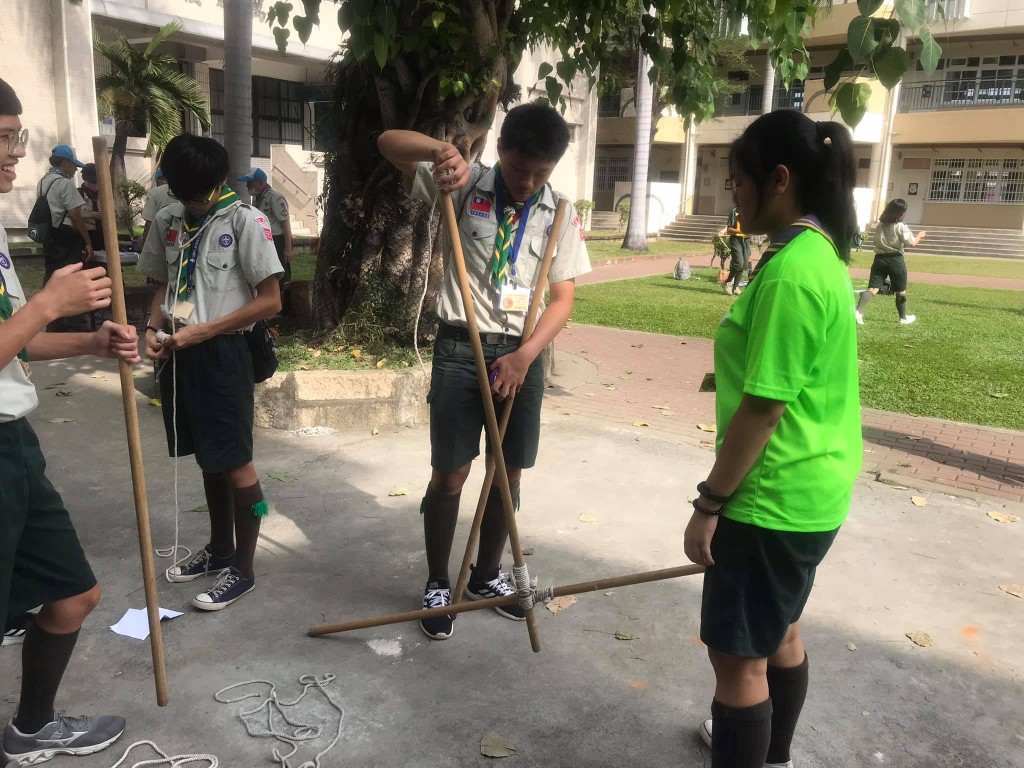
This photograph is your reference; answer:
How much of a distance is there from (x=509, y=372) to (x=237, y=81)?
5.07m

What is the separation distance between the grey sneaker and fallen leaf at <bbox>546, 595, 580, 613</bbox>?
1.65 metres

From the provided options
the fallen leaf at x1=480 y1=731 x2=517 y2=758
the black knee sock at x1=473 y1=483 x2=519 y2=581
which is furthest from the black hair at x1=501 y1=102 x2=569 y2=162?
the fallen leaf at x1=480 y1=731 x2=517 y2=758

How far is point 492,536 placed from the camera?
3531 millimetres

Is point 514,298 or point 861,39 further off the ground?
point 861,39

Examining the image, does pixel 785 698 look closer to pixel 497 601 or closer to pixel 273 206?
pixel 497 601

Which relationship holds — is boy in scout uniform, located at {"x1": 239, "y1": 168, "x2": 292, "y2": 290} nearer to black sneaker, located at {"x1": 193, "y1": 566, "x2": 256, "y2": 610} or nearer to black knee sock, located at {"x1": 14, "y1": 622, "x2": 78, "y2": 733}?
black sneaker, located at {"x1": 193, "y1": 566, "x2": 256, "y2": 610}

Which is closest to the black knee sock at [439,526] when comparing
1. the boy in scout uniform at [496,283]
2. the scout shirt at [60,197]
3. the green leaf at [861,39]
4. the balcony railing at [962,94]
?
the boy in scout uniform at [496,283]

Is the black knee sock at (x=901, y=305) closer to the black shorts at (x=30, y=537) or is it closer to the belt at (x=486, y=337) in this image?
the belt at (x=486, y=337)

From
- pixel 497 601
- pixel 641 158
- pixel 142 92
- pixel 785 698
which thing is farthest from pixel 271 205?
pixel 641 158

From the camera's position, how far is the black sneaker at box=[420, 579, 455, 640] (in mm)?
3273

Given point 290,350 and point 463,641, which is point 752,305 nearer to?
point 463,641

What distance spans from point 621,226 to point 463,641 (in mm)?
27880

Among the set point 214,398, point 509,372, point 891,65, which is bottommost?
point 214,398

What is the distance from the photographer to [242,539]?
355 centimetres
